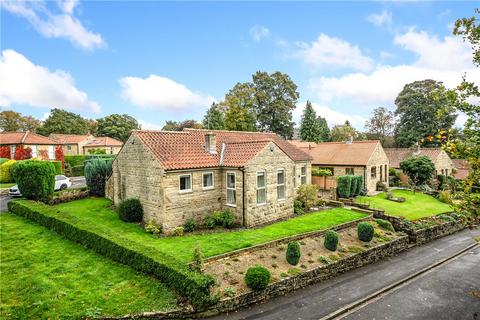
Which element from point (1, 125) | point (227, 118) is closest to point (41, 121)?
point (1, 125)

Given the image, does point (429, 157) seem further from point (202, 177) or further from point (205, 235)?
point (205, 235)

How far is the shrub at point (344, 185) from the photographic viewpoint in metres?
30.9

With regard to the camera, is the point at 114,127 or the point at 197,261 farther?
the point at 114,127

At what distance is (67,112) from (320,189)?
251ft

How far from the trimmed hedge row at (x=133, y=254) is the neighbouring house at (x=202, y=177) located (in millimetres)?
3783

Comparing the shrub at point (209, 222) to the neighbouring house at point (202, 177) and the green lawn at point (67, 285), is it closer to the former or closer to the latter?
the neighbouring house at point (202, 177)

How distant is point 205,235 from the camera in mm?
18938

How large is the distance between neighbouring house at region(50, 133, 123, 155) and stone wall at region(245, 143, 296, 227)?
52.3m

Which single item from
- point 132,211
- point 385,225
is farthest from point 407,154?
point 132,211

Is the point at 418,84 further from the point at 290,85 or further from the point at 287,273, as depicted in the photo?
the point at 287,273

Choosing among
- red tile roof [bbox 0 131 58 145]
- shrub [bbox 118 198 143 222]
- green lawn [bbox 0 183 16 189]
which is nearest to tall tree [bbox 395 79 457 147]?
shrub [bbox 118 198 143 222]

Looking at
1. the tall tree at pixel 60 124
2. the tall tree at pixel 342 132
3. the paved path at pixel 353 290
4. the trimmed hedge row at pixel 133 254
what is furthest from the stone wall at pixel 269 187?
the tall tree at pixel 60 124

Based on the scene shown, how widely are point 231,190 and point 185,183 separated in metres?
3.27

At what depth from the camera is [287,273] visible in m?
15.7
